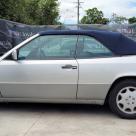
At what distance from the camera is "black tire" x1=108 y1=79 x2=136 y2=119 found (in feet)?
21.9

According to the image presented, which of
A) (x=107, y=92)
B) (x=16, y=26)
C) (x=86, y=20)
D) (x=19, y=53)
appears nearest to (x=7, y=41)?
(x=16, y=26)

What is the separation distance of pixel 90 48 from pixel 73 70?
1.68ft

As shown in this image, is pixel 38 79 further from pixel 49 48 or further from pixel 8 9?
pixel 8 9

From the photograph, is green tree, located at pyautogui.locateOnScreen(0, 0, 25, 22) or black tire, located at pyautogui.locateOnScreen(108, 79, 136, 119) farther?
green tree, located at pyautogui.locateOnScreen(0, 0, 25, 22)

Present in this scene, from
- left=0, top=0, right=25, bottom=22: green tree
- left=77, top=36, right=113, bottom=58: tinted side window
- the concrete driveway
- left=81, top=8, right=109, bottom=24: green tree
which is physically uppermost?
left=81, top=8, right=109, bottom=24: green tree

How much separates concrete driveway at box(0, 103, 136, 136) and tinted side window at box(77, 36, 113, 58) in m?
1.09

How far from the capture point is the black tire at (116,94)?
6.68 m

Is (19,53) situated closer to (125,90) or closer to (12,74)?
(12,74)

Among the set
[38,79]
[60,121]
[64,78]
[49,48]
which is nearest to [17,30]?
[49,48]

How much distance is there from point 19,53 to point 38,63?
0.42m

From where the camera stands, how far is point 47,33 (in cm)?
709

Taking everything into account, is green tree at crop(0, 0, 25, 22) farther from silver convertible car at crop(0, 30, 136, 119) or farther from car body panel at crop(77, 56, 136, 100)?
car body panel at crop(77, 56, 136, 100)

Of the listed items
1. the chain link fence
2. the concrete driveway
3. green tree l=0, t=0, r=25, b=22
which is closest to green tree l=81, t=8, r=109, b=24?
green tree l=0, t=0, r=25, b=22

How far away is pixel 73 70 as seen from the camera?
6703 mm
